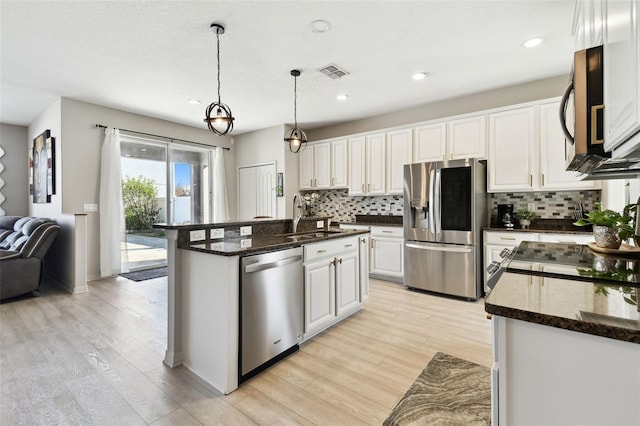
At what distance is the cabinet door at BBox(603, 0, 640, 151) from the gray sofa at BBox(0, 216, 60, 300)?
217 inches

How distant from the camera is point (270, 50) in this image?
117 inches

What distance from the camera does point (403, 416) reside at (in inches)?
50.9

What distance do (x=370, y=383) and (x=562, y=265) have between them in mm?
1370

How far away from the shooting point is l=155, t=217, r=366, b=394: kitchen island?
74.1 inches

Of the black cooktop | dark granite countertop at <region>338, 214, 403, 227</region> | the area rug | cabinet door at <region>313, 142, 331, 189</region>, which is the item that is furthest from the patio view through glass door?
the black cooktop

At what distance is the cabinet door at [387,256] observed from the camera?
14.3 ft

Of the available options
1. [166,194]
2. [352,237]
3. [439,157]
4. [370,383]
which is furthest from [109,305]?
[439,157]

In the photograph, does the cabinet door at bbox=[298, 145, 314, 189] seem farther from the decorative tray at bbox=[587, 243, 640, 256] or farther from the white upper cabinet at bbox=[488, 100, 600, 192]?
the decorative tray at bbox=[587, 243, 640, 256]

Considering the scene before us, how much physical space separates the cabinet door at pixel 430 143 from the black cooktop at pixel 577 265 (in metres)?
2.58

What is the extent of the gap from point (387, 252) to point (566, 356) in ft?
12.4

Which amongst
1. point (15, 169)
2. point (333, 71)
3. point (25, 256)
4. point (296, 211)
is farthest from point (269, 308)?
point (15, 169)

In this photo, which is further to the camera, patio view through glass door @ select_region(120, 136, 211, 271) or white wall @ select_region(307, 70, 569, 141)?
patio view through glass door @ select_region(120, 136, 211, 271)

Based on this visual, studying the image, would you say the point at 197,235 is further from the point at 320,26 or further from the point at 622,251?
the point at 622,251

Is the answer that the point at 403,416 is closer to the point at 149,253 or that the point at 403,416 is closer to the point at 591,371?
the point at 591,371
